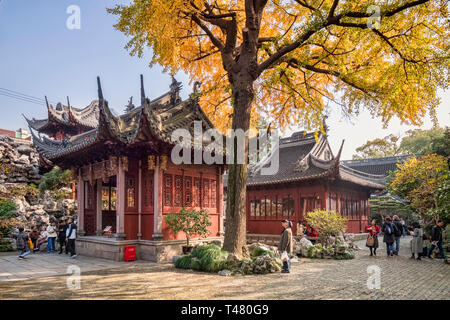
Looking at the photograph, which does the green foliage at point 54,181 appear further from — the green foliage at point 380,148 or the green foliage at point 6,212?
the green foliage at point 380,148

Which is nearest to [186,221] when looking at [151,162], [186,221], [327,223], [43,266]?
[186,221]

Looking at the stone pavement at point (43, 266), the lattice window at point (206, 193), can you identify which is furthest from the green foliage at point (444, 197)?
the stone pavement at point (43, 266)

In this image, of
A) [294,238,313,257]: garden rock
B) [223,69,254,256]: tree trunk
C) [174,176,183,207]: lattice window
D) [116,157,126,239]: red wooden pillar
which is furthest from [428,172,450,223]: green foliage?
[116,157,126,239]: red wooden pillar

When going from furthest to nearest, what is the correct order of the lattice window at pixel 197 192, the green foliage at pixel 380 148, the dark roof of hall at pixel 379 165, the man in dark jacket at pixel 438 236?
the green foliage at pixel 380 148 < the dark roof of hall at pixel 379 165 < the lattice window at pixel 197 192 < the man in dark jacket at pixel 438 236

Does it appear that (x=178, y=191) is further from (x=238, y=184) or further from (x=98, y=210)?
(x=98, y=210)

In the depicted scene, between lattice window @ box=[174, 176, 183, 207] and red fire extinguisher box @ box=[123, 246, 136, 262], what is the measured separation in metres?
2.22

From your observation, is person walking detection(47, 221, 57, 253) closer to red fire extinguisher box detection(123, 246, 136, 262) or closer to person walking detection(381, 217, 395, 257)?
red fire extinguisher box detection(123, 246, 136, 262)

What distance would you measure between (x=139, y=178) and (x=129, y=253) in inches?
107

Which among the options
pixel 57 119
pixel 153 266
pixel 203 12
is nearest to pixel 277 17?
pixel 203 12

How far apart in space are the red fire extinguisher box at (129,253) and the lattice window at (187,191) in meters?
2.53

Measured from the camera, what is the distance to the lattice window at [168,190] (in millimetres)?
12148

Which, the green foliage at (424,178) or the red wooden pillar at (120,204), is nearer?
the red wooden pillar at (120,204)

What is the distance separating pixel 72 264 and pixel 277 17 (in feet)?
37.5

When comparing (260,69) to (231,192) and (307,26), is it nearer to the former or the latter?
(307,26)
